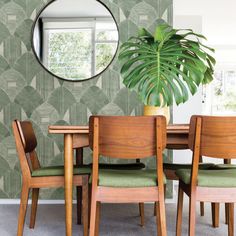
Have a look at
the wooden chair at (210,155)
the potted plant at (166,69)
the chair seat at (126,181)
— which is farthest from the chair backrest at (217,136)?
the potted plant at (166,69)

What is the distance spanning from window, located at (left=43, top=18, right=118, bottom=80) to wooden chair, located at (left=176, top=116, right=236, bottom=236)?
1.68 metres

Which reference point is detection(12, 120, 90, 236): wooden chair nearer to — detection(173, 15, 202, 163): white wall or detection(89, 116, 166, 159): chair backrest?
detection(89, 116, 166, 159): chair backrest

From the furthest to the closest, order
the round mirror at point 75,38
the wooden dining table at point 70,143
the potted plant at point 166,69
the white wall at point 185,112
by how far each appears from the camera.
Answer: the white wall at point 185,112 → the round mirror at point 75,38 → the potted plant at point 166,69 → the wooden dining table at point 70,143

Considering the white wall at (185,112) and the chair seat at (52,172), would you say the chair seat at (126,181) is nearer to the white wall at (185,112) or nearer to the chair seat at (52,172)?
the chair seat at (52,172)

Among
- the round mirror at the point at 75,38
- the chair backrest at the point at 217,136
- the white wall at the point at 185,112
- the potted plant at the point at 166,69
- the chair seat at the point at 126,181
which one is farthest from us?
the white wall at the point at 185,112

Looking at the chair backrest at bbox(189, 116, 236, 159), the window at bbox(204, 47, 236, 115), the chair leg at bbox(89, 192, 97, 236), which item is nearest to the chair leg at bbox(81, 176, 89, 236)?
the chair leg at bbox(89, 192, 97, 236)

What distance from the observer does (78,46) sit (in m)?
3.46

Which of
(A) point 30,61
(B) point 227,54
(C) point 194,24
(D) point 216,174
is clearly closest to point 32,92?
(A) point 30,61

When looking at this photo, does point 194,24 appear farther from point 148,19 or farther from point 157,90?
point 157,90

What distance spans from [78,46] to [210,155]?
1.99m

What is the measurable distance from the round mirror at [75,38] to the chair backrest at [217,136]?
171cm

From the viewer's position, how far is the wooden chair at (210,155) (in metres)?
1.87

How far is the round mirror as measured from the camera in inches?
135

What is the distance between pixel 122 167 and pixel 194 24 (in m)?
3.48
